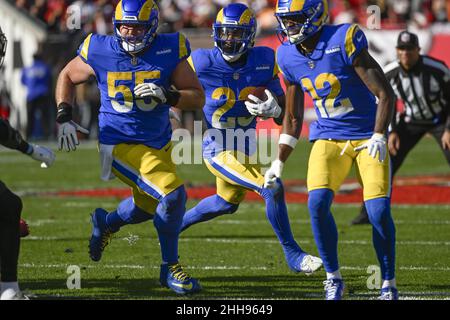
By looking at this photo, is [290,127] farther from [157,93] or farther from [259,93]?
[259,93]

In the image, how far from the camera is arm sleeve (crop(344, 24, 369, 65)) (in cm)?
600

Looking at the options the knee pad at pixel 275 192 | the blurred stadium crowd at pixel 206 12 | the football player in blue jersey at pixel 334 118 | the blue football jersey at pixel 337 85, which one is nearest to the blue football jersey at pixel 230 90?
the knee pad at pixel 275 192

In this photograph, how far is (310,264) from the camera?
6.53 meters

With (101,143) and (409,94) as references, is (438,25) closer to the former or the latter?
(409,94)

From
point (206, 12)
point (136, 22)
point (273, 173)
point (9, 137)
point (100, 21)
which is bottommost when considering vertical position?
point (273, 173)

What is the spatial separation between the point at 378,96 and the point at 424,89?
3559 millimetres

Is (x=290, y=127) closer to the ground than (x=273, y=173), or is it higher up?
higher up

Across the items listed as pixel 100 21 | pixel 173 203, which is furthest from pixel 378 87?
pixel 100 21

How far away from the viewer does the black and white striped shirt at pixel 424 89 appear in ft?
30.6

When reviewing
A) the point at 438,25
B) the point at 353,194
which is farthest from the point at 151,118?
the point at 438,25

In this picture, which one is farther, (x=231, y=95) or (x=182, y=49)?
(x=231, y=95)

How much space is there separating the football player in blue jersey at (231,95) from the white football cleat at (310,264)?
723 mm

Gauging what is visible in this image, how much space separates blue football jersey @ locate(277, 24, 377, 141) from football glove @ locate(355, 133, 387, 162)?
26 centimetres

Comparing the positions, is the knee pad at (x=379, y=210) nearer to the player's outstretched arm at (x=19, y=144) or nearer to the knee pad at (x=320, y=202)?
the knee pad at (x=320, y=202)
